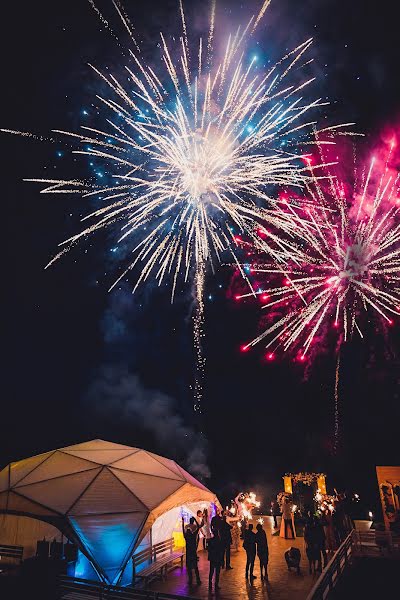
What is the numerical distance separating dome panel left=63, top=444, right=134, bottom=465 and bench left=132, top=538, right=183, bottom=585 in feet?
10.5

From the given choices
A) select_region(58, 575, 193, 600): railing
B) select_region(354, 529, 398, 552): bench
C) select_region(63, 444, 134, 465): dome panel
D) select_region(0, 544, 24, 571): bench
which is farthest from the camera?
select_region(63, 444, 134, 465): dome panel

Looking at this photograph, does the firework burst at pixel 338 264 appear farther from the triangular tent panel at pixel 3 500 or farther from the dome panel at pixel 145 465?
the triangular tent panel at pixel 3 500

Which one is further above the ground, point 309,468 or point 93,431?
point 93,431

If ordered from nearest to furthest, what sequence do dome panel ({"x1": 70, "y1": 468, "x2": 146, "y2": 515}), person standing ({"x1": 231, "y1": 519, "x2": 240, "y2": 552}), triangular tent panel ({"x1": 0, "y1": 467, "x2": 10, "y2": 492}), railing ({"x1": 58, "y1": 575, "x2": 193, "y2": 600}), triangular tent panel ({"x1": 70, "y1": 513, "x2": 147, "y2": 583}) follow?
railing ({"x1": 58, "y1": 575, "x2": 193, "y2": 600}), triangular tent panel ({"x1": 70, "y1": 513, "x2": 147, "y2": 583}), dome panel ({"x1": 70, "y1": 468, "x2": 146, "y2": 515}), triangular tent panel ({"x1": 0, "y1": 467, "x2": 10, "y2": 492}), person standing ({"x1": 231, "y1": 519, "x2": 240, "y2": 552})

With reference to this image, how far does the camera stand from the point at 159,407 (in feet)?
113

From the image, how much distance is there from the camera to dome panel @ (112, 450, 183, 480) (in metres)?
13.0

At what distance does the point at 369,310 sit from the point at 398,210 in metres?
7.11

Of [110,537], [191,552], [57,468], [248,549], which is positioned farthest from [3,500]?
[248,549]

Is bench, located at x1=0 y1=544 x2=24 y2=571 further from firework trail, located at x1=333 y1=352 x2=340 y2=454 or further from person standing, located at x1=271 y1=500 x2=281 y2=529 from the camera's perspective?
firework trail, located at x1=333 y1=352 x2=340 y2=454

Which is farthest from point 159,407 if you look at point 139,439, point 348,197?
point 348,197

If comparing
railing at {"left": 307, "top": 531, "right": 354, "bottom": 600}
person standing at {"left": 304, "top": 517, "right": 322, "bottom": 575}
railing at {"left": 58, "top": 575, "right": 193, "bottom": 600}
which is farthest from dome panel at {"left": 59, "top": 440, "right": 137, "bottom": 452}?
railing at {"left": 307, "top": 531, "right": 354, "bottom": 600}

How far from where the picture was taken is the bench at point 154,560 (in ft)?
31.0

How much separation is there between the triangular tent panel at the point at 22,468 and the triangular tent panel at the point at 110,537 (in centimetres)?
345

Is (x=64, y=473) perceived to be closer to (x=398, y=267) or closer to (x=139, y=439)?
(x=398, y=267)
